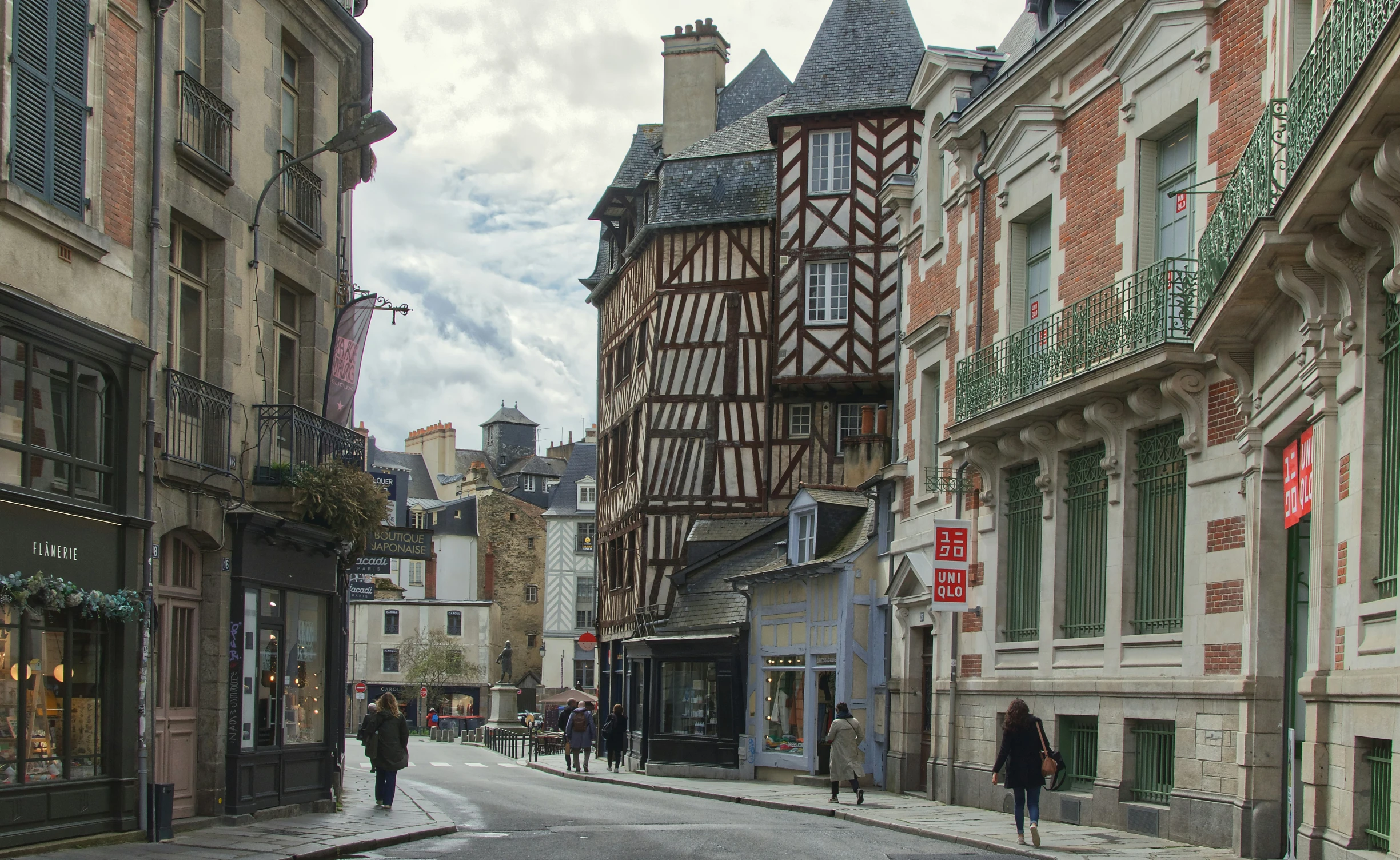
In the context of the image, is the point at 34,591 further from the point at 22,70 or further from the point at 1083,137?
the point at 1083,137

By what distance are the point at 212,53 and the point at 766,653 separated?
54.8ft

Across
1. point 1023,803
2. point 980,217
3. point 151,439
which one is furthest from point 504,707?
point 151,439

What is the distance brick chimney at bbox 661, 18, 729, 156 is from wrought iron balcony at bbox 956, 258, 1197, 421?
2395cm

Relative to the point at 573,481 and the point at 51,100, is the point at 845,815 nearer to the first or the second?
the point at 51,100

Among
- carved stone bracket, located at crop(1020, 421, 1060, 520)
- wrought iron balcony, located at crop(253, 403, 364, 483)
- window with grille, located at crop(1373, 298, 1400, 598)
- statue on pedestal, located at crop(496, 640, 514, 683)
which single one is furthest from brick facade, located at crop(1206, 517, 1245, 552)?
statue on pedestal, located at crop(496, 640, 514, 683)

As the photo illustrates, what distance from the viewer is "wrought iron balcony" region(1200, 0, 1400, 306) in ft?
29.7

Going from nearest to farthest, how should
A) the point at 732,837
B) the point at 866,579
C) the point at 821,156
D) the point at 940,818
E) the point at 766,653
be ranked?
the point at 732,837 < the point at 940,818 < the point at 866,579 < the point at 766,653 < the point at 821,156

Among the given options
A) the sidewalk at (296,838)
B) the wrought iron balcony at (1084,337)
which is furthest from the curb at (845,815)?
the wrought iron balcony at (1084,337)

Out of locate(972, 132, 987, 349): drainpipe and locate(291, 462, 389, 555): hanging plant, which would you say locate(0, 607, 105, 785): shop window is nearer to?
locate(291, 462, 389, 555): hanging plant

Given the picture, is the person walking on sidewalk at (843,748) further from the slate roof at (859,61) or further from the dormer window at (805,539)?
the slate roof at (859,61)

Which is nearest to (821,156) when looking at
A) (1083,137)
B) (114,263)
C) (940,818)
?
(1083,137)

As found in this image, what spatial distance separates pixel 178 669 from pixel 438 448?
80.7 meters

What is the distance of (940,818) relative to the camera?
57.7 feet

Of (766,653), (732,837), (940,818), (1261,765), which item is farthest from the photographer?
(766,653)
